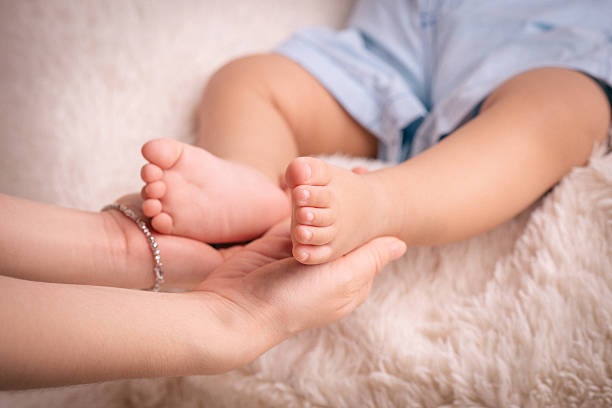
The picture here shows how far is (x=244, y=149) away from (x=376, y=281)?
0.26 metres

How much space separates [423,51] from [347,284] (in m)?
0.66

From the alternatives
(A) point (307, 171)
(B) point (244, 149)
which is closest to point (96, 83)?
(B) point (244, 149)

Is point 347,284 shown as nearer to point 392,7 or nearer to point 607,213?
point 607,213

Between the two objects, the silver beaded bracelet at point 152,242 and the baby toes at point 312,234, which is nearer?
the baby toes at point 312,234

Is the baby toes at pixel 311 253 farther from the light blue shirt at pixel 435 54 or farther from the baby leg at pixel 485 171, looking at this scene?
the light blue shirt at pixel 435 54

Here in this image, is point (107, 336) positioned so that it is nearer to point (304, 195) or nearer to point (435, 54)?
point (304, 195)

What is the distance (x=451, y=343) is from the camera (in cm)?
53

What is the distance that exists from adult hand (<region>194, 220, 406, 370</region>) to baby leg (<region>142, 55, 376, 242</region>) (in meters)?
0.08

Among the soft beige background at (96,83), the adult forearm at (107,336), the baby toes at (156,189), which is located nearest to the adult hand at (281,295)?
the adult forearm at (107,336)

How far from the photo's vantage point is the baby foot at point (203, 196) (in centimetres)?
53

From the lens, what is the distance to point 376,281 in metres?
0.62

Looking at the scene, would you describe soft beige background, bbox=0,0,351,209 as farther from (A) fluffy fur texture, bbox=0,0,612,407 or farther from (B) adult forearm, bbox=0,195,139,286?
(B) adult forearm, bbox=0,195,139,286

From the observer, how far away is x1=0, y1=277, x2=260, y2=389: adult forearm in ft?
1.14

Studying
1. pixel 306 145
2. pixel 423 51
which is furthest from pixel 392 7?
pixel 306 145
